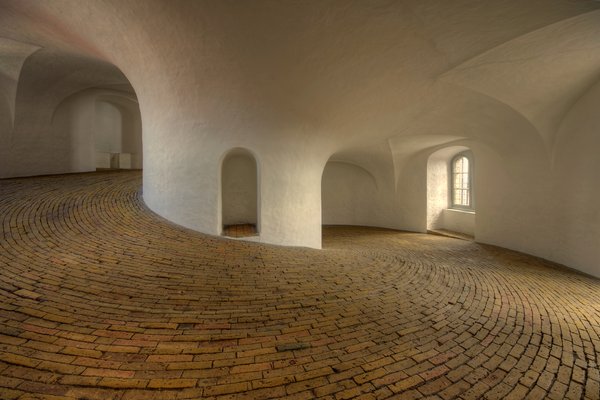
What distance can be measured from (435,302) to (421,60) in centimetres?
426

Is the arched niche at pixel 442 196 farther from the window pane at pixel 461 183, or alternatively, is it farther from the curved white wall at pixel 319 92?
the curved white wall at pixel 319 92

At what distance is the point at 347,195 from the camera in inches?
523

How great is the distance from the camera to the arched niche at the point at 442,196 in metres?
10.9

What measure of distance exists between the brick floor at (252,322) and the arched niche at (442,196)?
578cm

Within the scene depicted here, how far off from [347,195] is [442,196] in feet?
13.7

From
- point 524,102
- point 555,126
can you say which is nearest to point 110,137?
point 524,102

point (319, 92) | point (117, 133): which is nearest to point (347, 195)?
point (319, 92)

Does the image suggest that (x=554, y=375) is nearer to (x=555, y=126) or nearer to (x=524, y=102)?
(x=524, y=102)

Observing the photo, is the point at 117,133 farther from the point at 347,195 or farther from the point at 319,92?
the point at 319,92

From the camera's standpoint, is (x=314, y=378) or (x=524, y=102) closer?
(x=314, y=378)

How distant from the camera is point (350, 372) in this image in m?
2.15

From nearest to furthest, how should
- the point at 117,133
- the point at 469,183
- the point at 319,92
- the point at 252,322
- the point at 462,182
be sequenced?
1. the point at 252,322
2. the point at 319,92
3. the point at 469,183
4. the point at 462,182
5. the point at 117,133

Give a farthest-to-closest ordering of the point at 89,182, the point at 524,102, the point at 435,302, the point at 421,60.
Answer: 1. the point at 89,182
2. the point at 524,102
3. the point at 421,60
4. the point at 435,302

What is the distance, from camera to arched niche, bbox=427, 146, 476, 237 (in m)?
10.9
